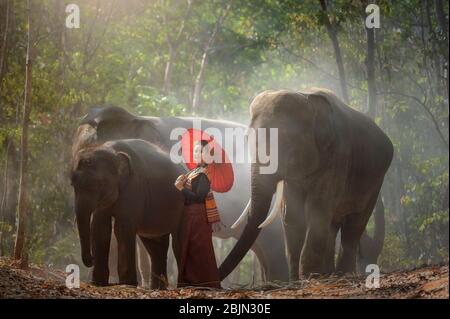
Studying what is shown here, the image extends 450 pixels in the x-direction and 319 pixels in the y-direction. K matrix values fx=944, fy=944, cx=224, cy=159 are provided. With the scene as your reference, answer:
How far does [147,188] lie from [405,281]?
2912mm

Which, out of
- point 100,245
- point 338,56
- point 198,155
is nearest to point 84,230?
point 100,245

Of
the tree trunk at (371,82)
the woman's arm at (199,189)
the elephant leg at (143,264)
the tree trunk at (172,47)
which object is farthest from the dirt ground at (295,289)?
the tree trunk at (172,47)

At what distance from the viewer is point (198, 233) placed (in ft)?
28.3

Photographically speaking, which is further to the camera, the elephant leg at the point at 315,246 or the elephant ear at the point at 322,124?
the elephant ear at the point at 322,124

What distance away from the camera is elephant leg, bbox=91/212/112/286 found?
8.72 m

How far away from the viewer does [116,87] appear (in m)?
16.5

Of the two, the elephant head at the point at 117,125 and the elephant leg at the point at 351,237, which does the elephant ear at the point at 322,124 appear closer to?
the elephant leg at the point at 351,237

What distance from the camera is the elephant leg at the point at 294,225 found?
9656 millimetres

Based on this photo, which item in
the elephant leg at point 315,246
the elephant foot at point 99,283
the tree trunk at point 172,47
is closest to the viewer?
the elephant foot at point 99,283

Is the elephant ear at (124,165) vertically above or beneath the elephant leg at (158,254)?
above

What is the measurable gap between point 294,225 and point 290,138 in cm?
94

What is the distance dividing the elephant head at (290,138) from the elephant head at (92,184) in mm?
1372

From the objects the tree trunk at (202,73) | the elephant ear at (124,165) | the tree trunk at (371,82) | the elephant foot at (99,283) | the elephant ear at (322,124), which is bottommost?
the elephant foot at (99,283)
